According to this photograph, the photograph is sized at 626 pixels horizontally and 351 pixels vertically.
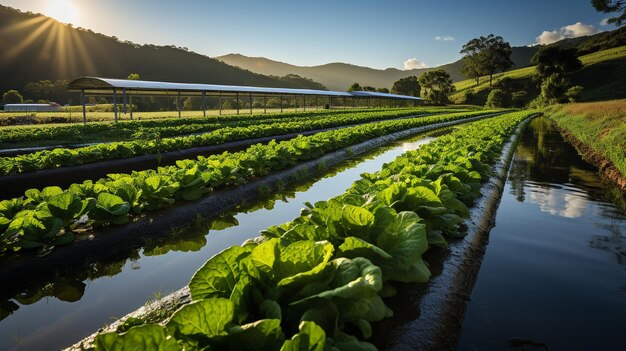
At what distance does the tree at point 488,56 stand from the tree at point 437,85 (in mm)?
13345

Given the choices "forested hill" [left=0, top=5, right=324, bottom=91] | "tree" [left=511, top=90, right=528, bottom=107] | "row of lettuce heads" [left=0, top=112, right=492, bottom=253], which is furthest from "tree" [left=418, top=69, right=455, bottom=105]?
"row of lettuce heads" [left=0, top=112, right=492, bottom=253]

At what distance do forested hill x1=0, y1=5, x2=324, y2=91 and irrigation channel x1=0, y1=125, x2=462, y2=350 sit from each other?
81.4m

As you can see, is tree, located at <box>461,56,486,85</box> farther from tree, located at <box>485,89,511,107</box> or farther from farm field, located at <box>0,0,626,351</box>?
farm field, located at <box>0,0,626,351</box>

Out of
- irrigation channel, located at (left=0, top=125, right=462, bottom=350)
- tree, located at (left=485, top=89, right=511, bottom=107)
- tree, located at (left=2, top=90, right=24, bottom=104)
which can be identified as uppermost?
tree, located at (left=485, top=89, right=511, bottom=107)

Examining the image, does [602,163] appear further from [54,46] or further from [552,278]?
[54,46]

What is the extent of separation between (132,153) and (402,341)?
30.9 feet

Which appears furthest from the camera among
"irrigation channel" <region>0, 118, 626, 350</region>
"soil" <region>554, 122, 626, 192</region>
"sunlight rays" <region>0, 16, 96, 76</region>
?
"sunlight rays" <region>0, 16, 96, 76</region>

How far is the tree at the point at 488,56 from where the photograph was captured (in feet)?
290

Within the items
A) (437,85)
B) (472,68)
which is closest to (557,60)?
(437,85)

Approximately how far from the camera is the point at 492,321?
10.1 ft

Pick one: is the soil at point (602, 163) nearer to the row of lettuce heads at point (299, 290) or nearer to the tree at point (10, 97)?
the row of lettuce heads at point (299, 290)

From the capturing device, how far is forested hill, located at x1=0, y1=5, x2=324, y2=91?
73000 millimetres

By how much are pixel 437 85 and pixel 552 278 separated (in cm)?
8422

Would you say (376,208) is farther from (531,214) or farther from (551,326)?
(531,214)
